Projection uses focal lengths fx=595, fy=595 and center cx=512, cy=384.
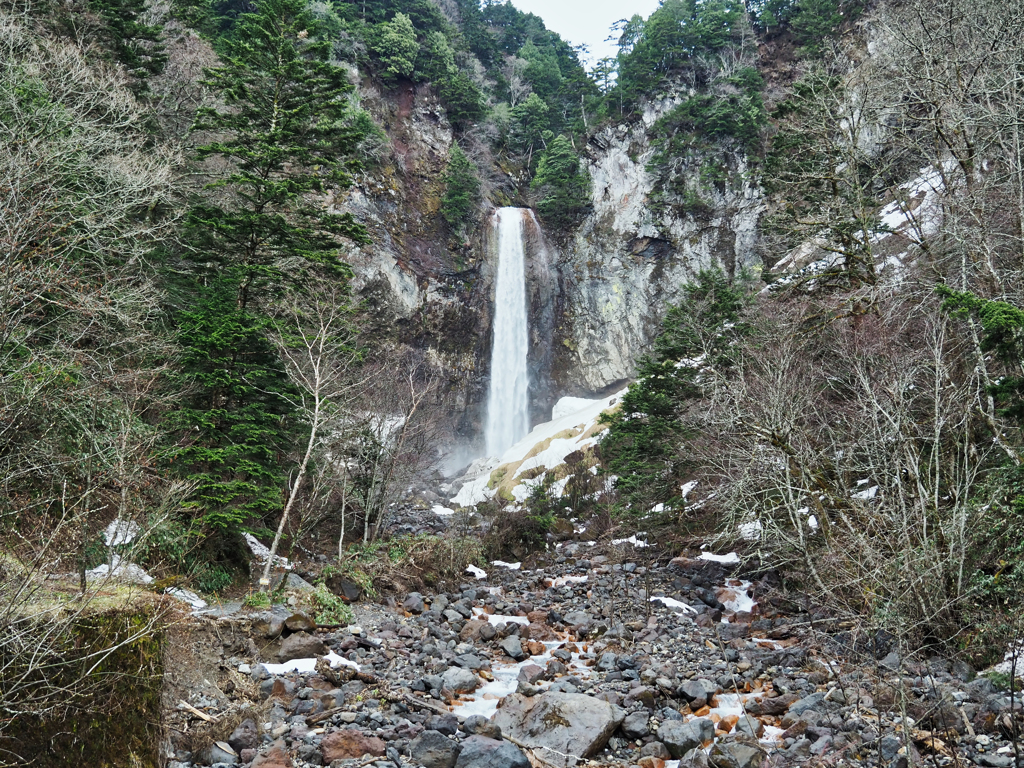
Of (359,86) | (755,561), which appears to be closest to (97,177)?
(755,561)

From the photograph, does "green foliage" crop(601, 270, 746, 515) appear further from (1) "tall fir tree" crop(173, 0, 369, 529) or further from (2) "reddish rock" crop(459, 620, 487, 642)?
(1) "tall fir tree" crop(173, 0, 369, 529)

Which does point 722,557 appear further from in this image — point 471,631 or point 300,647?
point 300,647

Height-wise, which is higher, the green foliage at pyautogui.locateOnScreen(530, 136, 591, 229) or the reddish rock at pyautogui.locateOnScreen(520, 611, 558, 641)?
the green foliage at pyautogui.locateOnScreen(530, 136, 591, 229)

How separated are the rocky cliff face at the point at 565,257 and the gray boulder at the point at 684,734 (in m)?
29.0

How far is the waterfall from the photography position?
36031 mm

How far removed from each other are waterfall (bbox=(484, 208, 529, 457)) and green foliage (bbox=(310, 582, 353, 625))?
2491 centimetres

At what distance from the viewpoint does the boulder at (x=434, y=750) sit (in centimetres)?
521

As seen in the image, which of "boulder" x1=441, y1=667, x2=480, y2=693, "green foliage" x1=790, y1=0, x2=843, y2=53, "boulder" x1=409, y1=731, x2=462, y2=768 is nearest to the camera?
"boulder" x1=409, y1=731, x2=462, y2=768

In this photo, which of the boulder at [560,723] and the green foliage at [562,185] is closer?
the boulder at [560,723]

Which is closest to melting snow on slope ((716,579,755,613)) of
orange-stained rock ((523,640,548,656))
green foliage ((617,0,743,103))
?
orange-stained rock ((523,640,548,656))

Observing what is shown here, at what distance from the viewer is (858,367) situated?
8492 mm

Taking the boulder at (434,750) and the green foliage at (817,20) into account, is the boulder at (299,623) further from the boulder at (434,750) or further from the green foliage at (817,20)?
the green foliage at (817,20)

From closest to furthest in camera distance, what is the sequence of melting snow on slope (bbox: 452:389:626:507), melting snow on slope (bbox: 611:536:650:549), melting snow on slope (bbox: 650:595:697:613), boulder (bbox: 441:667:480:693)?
1. boulder (bbox: 441:667:480:693)
2. melting snow on slope (bbox: 650:595:697:613)
3. melting snow on slope (bbox: 611:536:650:549)
4. melting snow on slope (bbox: 452:389:626:507)

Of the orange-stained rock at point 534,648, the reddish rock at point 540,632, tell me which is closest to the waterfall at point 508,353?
the reddish rock at point 540,632
